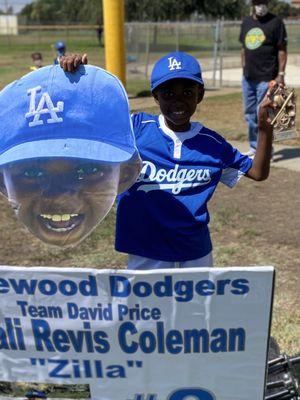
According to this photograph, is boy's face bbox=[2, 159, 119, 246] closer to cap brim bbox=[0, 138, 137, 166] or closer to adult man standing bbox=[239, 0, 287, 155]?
cap brim bbox=[0, 138, 137, 166]

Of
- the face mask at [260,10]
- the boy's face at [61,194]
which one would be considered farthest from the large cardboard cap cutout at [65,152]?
the face mask at [260,10]

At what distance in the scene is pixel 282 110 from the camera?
2.53m

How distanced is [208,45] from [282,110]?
102ft

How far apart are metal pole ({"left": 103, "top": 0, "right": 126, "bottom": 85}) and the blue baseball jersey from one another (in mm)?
2347

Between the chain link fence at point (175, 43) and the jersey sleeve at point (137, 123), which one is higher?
the jersey sleeve at point (137, 123)

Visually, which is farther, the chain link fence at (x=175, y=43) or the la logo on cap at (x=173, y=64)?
the chain link fence at (x=175, y=43)

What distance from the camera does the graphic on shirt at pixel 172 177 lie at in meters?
2.44

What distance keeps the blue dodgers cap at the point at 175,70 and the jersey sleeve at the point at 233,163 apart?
1.05 ft

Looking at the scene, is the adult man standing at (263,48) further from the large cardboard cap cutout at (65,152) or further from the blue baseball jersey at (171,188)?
the large cardboard cap cutout at (65,152)

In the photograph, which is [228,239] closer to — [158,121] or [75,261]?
[75,261]

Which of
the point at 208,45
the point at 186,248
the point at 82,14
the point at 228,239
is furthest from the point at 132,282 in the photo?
the point at 82,14

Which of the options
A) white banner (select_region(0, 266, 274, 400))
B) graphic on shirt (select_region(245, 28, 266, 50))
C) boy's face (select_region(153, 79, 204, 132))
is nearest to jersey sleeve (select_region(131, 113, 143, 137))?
boy's face (select_region(153, 79, 204, 132))

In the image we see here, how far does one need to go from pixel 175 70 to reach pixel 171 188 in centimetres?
46

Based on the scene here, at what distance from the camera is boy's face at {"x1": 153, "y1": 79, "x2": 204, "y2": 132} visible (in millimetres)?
2396
